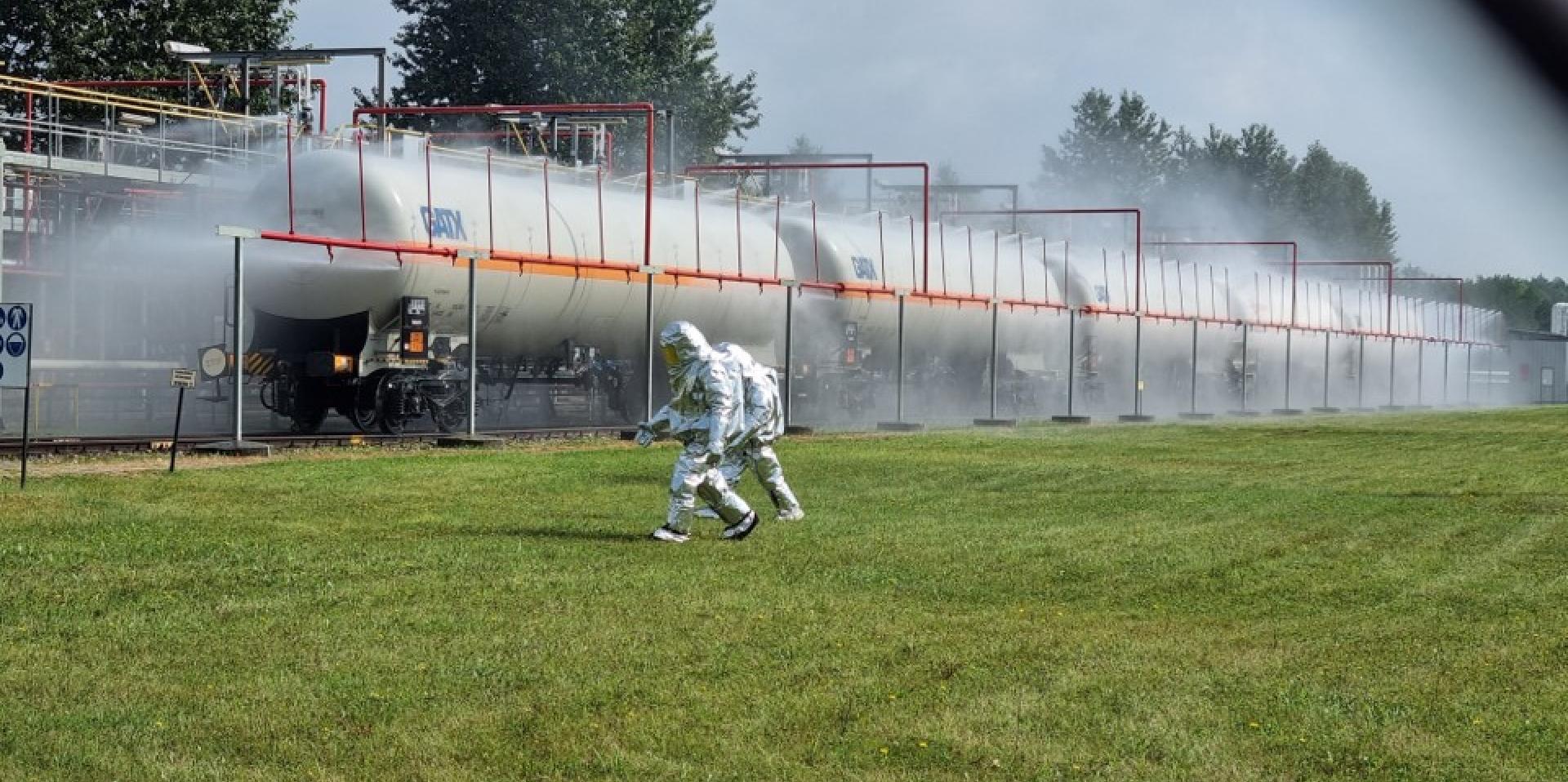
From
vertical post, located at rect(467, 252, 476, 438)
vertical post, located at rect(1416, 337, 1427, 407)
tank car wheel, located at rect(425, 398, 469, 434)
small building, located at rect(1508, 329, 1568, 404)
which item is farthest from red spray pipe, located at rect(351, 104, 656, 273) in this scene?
small building, located at rect(1508, 329, 1568, 404)

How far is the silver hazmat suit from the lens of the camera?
1620 cm

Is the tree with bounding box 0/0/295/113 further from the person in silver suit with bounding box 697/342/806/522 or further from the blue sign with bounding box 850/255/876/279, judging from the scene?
the person in silver suit with bounding box 697/342/806/522

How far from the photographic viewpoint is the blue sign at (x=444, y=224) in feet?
94.9

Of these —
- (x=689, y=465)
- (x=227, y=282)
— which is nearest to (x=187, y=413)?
(x=227, y=282)

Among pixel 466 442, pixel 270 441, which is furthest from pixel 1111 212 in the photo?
pixel 270 441

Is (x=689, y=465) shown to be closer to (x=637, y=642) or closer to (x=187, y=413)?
(x=637, y=642)

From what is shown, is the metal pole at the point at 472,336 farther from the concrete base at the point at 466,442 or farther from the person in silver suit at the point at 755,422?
the person in silver suit at the point at 755,422

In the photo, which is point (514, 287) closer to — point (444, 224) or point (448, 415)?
point (444, 224)

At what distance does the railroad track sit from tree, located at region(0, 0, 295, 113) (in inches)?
1043

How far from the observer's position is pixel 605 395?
36.5 m

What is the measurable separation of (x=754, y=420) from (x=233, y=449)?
1069cm

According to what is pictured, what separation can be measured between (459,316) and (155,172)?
1239 cm

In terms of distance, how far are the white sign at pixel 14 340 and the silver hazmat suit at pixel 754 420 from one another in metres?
6.93

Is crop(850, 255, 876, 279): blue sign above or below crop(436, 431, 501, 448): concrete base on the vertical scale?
above
